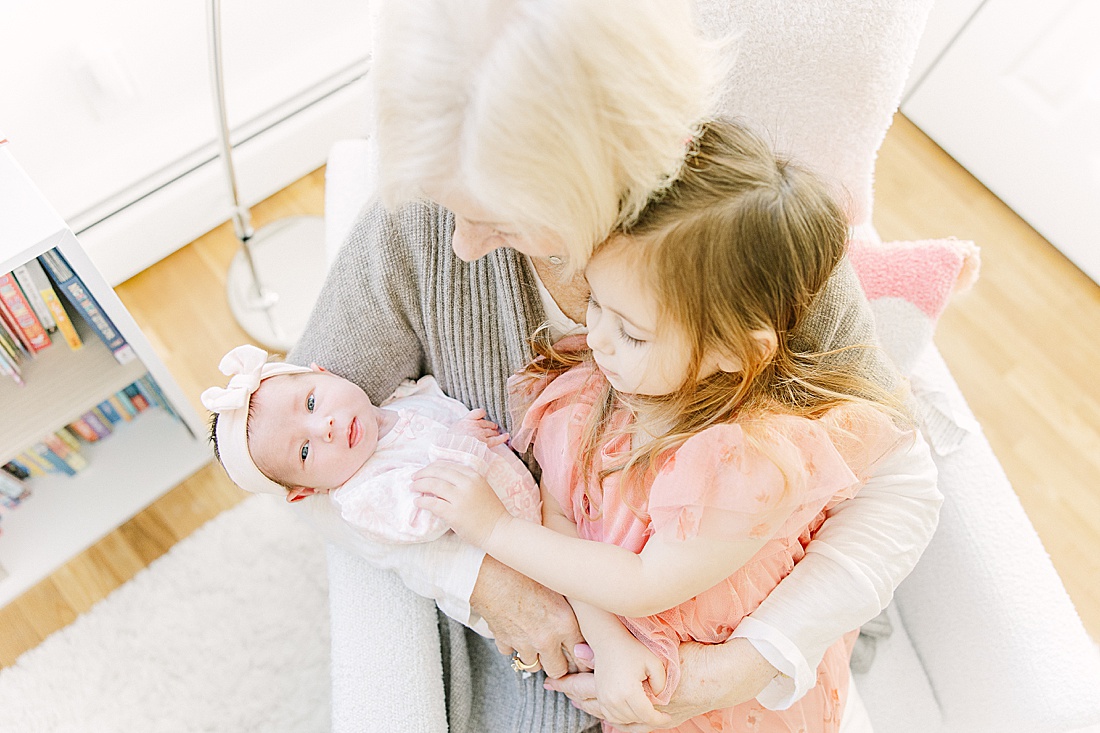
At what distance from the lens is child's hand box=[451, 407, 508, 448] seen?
995 millimetres

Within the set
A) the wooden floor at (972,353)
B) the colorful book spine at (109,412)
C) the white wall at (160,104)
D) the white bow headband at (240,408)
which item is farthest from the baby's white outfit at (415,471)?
the white wall at (160,104)

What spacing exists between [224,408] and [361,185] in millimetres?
454

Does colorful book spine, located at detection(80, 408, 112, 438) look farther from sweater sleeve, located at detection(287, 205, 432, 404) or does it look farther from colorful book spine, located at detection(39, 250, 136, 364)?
sweater sleeve, located at detection(287, 205, 432, 404)

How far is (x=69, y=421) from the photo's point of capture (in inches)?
51.3

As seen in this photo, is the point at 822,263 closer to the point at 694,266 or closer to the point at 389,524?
the point at 694,266

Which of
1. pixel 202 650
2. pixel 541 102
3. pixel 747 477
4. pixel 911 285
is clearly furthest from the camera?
pixel 202 650

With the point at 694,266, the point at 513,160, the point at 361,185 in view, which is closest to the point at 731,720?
the point at 694,266

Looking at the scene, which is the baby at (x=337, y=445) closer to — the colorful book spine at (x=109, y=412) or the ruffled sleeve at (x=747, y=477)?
the ruffled sleeve at (x=747, y=477)

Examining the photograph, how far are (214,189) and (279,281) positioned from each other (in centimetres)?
27

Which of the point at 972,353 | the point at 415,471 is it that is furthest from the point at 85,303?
the point at 972,353

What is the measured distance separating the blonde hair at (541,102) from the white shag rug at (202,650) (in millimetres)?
1140

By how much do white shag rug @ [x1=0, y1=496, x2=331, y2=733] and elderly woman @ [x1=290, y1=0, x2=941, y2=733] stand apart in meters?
0.58

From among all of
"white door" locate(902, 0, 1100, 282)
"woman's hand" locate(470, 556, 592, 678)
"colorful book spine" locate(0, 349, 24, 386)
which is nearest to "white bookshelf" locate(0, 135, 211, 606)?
"colorful book spine" locate(0, 349, 24, 386)

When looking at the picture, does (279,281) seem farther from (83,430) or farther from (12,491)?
(12,491)
